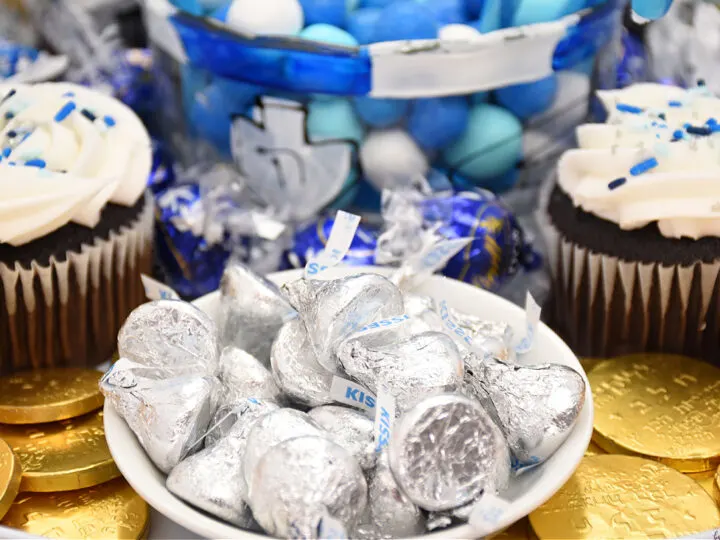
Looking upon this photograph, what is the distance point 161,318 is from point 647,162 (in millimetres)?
708

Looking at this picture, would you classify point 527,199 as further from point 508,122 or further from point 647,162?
point 647,162

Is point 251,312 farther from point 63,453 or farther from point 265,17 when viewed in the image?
point 265,17

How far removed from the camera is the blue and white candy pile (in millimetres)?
1424

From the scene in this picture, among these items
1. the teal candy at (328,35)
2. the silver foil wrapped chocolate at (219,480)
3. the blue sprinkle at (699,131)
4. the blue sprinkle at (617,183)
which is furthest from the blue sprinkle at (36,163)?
the blue sprinkle at (699,131)

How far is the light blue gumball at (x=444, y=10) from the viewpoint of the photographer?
1441 millimetres

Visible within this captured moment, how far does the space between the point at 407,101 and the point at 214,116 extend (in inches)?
13.8

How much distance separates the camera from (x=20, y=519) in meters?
1.04

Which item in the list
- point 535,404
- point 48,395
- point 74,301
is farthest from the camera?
point 74,301

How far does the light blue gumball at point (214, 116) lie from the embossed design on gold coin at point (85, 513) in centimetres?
69

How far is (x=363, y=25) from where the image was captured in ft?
4.75

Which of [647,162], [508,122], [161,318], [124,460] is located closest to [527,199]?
[508,122]

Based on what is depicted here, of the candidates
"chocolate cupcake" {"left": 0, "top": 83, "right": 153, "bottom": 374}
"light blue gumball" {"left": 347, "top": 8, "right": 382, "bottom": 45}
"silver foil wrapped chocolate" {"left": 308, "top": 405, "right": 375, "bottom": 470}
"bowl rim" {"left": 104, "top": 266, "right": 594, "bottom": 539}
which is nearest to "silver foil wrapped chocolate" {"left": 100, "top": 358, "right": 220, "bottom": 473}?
"bowl rim" {"left": 104, "top": 266, "right": 594, "bottom": 539}

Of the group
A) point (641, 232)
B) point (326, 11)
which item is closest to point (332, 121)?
point (326, 11)

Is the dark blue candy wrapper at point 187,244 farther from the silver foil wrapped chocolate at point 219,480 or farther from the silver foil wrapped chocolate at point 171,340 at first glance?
the silver foil wrapped chocolate at point 219,480
